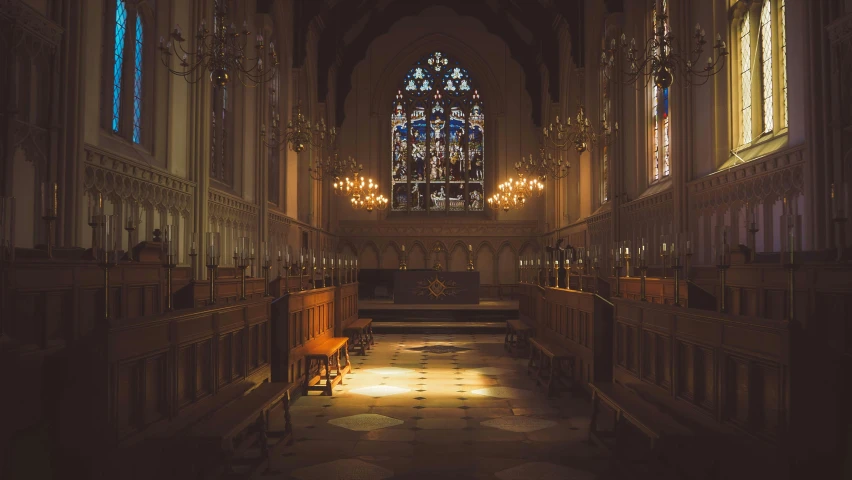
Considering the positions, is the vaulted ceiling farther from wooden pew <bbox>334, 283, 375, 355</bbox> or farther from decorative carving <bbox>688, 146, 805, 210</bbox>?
wooden pew <bbox>334, 283, 375, 355</bbox>

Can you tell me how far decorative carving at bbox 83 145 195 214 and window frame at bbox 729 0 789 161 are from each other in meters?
8.73

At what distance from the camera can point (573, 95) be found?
19750mm

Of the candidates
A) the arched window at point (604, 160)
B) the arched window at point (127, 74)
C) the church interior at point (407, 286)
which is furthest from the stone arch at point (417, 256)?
the arched window at point (127, 74)

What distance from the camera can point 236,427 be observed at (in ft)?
13.1

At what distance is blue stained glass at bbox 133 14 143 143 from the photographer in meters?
10.5

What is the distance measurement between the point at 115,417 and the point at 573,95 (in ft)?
59.3

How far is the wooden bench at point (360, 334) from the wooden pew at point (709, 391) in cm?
630

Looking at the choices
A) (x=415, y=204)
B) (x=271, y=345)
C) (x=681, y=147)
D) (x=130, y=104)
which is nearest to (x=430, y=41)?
(x=415, y=204)

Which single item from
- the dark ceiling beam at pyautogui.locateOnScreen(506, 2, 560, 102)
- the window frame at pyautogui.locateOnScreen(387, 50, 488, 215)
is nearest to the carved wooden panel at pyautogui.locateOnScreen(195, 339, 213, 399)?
the dark ceiling beam at pyautogui.locateOnScreen(506, 2, 560, 102)

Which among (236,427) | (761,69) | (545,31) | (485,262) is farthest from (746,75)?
(485,262)

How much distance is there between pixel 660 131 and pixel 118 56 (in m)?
10.2

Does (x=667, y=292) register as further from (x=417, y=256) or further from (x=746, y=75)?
(x=417, y=256)

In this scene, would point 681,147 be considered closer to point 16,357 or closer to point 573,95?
point 573,95

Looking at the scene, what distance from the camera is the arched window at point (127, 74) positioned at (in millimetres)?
9812
